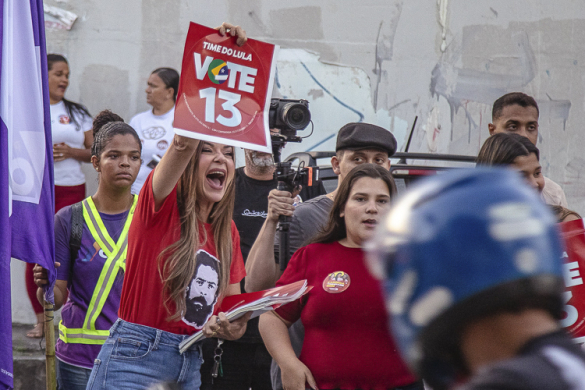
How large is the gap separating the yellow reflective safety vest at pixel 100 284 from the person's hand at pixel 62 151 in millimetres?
2348

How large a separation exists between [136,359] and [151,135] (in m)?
3.73

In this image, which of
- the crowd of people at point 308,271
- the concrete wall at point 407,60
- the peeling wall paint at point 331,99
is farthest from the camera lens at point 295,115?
the peeling wall paint at point 331,99

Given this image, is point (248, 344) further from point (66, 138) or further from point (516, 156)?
point (66, 138)

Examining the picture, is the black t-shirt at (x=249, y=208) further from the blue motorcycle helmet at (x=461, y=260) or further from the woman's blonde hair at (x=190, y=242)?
the blue motorcycle helmet at (x=461, y=260)

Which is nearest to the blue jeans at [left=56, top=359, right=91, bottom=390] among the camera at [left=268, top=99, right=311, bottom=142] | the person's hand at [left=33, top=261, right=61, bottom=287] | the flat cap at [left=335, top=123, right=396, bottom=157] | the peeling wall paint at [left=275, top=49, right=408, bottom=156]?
the person's hand at [left=33, top=261, right=61, bottom=287]

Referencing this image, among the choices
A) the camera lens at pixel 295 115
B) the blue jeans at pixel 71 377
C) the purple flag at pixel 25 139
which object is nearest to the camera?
the purple flag at pixel 25 139

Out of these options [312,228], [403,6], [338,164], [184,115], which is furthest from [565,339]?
[403,6]

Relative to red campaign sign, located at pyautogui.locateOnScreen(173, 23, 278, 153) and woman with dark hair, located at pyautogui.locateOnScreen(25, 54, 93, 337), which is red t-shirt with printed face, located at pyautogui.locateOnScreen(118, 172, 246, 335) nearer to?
red campaign sign, located at pyautogui.locateOnScreen(173, 23, 278, 153)

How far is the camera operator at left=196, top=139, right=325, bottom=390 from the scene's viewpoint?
13.8 ft

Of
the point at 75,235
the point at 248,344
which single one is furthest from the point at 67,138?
the point at 248,344

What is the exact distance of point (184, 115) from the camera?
2.62 metres

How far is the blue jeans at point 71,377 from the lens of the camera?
3682mm

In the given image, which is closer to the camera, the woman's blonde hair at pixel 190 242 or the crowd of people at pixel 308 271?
the crowd of people at pixel 308 271

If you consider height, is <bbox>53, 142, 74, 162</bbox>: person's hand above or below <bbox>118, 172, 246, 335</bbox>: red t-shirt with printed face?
above
